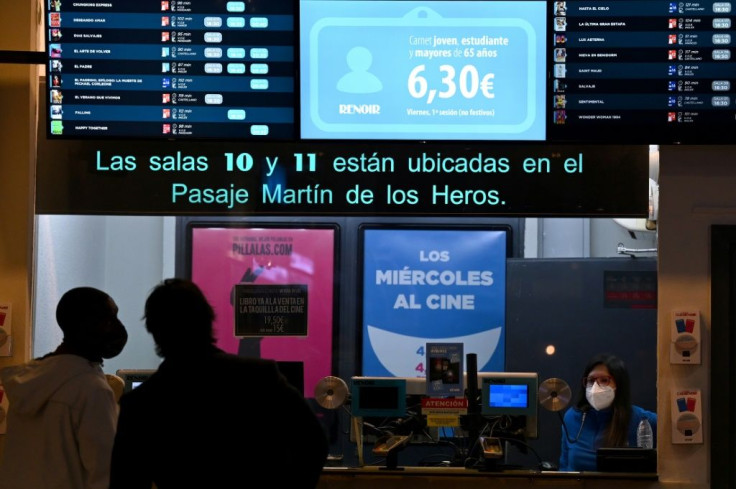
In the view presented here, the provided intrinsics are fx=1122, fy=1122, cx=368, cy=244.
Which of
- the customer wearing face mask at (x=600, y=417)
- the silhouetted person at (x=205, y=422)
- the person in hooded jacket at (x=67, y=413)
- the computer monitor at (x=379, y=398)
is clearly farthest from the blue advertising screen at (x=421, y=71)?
the silhouetted person at (x=205, y=422)

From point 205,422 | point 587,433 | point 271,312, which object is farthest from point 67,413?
point 587,433

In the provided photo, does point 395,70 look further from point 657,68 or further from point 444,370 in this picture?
point 444,370

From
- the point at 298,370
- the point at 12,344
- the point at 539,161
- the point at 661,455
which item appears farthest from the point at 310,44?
the point at 661,455

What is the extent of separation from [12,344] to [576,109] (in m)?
2.85

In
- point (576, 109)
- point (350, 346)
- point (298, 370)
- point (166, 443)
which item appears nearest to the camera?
point (166, 443)

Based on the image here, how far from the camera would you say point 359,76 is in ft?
17.2

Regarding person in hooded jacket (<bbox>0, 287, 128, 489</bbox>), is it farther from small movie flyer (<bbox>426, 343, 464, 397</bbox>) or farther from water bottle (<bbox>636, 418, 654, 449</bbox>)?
water bottle (<bbox>636, 418, 654, 449</bbox>)

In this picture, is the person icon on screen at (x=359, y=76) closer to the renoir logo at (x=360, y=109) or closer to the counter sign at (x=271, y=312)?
the renoir logo at (x=360, y=109)

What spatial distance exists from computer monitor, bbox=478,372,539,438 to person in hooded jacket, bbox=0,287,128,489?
210 centimetres

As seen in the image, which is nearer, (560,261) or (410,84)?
(410,84)

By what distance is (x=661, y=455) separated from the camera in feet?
17.3

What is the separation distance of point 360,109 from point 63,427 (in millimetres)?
2074

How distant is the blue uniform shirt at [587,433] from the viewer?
545 cm

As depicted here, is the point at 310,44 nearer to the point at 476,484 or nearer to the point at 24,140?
the point at 24,140
